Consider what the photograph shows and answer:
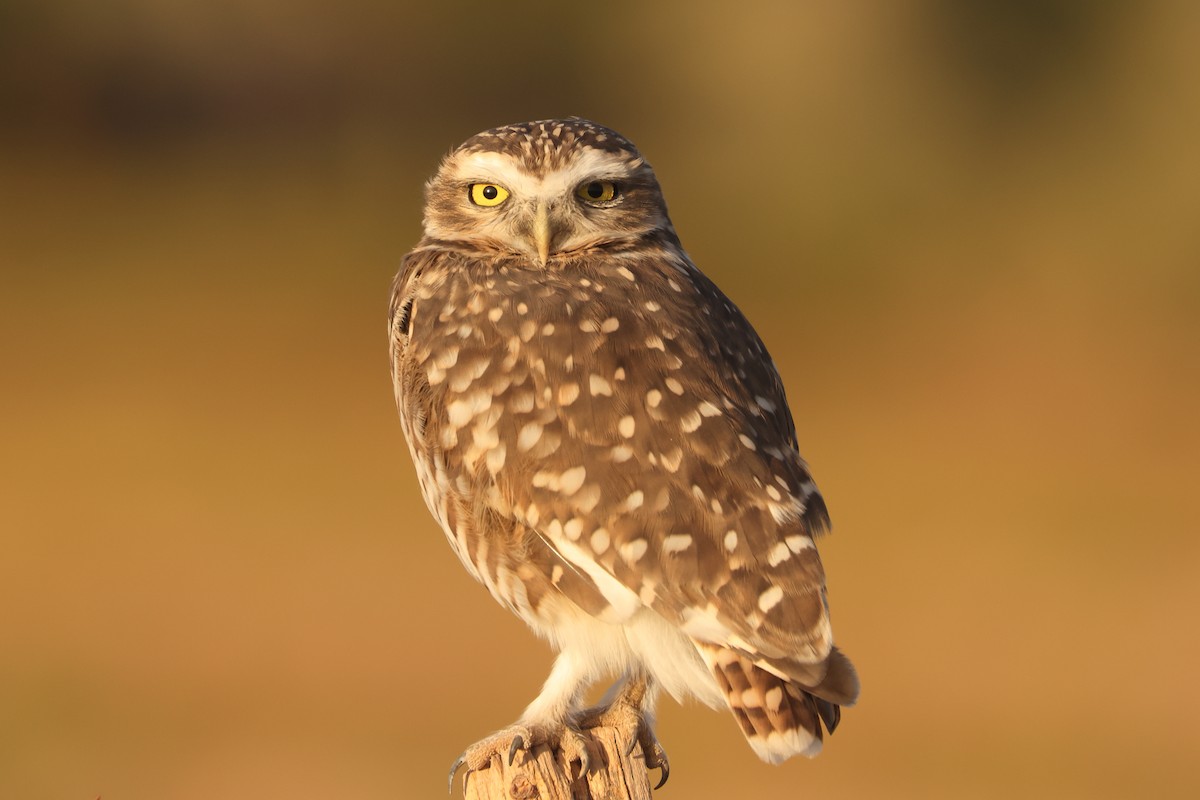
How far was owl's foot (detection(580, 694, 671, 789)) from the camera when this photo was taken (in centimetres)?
338

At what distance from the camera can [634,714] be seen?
3.42 metres

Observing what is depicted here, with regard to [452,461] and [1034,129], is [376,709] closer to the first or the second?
[452,461]

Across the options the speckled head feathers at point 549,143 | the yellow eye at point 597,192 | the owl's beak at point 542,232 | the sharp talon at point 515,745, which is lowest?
the sharp talon at point 515,745

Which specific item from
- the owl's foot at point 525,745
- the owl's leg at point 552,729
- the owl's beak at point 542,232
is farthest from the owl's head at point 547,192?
the owl's foot at point 525,745

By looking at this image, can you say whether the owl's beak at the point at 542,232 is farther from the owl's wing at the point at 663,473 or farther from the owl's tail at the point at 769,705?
the owl's tail at the point at 769,705

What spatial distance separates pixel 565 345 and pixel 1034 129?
49.2 feet

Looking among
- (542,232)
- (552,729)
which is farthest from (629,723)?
(542,232)

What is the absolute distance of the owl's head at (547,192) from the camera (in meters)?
3.46

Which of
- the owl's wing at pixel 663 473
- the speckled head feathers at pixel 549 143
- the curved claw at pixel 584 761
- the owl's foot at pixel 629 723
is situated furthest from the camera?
the speckled head feathers at pixel 549 143

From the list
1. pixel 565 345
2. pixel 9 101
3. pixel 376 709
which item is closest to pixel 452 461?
pixel 565 345

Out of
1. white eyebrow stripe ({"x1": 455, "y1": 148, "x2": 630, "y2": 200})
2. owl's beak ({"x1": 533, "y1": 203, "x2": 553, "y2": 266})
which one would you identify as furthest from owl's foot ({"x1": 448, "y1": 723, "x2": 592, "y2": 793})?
white eyebrow stripe ({"x1": 455, "y1": 148, "x2": 630, "y2": 200})

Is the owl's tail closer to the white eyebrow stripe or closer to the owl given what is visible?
the owl

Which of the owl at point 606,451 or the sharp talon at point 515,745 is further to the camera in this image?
the sharp talon at point 515,745

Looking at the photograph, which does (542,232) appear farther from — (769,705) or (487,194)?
(769,705)
